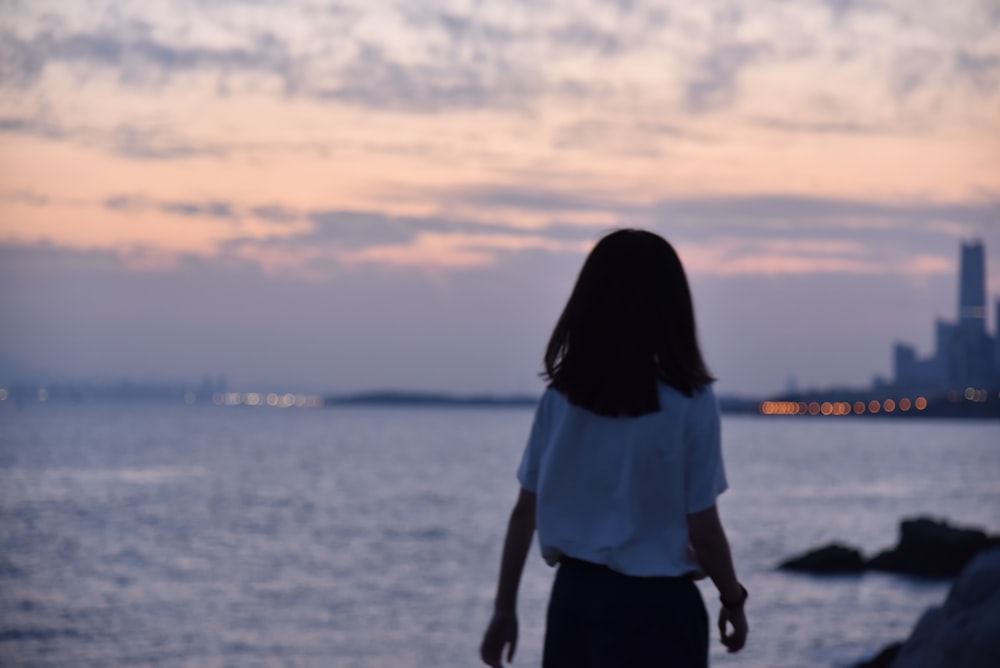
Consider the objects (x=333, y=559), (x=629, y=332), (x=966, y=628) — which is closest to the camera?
(x=629, y=332)

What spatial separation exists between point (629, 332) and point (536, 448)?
38cm

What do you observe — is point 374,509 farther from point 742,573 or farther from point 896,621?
point 896,621

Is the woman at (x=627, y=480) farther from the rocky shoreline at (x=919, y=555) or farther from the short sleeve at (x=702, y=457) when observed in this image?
the rocky shoreline at (x=919, y=555)

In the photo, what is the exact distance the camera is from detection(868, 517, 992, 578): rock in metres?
34.3

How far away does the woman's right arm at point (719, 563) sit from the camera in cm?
308

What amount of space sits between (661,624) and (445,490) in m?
65.8

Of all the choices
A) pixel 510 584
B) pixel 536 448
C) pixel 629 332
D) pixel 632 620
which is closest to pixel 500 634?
pixel 510 584

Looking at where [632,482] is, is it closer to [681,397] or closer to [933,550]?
[681,397]

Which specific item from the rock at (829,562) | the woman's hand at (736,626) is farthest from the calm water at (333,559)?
the woman's hand at (736,626)

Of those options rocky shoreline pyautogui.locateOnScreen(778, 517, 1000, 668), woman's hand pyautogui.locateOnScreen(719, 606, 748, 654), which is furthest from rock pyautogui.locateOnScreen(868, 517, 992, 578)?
woman's hand pyautogui.locateOnScreen(719, 606, 748, 654)

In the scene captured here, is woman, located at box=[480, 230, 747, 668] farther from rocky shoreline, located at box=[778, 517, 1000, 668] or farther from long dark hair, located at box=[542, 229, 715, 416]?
rocky shoreline, located at box=[778, 517, 1000, 668]

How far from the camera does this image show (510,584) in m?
3.26

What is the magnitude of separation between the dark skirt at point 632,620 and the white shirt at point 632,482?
50 millimetres

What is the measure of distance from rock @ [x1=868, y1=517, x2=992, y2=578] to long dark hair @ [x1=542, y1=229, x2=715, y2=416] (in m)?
33.5
